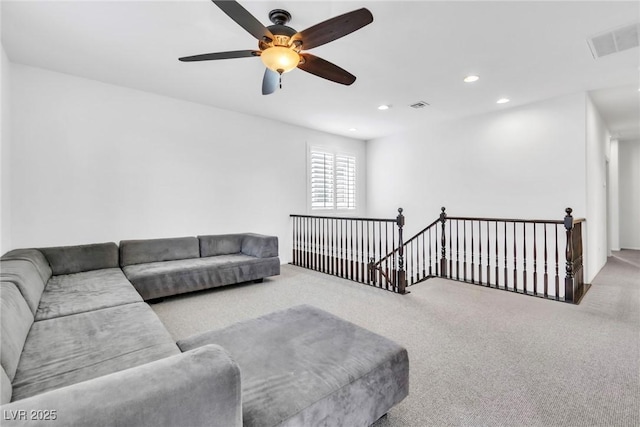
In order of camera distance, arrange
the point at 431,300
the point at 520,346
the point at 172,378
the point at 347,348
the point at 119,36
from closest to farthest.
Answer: the point at 172,378, the point at 347,348, the point at 520,346, the point at 119,36, the point at 431,300

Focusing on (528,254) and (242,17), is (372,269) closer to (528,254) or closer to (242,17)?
(528,254)

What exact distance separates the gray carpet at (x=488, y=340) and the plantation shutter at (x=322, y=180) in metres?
2.24

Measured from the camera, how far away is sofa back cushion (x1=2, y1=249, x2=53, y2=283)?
2641 millimetres

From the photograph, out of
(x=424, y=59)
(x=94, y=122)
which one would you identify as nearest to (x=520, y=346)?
(x=424, y=59)

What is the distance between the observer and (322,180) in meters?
6.13

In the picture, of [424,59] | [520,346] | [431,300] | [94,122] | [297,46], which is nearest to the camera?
[297,46]

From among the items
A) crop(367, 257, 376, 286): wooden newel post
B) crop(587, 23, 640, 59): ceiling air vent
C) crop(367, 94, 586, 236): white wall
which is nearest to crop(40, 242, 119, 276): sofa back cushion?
crop(367, 257, 376, 286): wooden newel post

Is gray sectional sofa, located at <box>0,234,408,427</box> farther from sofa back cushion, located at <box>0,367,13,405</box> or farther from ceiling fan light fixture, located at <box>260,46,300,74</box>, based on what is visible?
ceiling fan light fixture, located at <box>260,46,300,74</box>

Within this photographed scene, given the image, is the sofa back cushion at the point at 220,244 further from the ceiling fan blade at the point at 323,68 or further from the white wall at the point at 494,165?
the white wall at the point at 494,165

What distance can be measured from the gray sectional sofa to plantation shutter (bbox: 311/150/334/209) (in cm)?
387

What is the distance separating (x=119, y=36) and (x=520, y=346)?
435 centimetres

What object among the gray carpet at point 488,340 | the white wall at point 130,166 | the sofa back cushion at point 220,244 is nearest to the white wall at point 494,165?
the gray carpet at point 488,340

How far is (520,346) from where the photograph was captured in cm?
228

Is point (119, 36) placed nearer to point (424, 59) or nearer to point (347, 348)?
point (424, 59)
